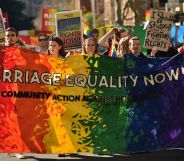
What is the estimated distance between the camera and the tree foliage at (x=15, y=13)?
2268 inches

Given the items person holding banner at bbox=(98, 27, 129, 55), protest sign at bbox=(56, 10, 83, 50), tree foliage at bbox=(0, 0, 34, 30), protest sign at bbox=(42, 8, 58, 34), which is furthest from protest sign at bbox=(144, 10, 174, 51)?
tree foliage at bbox=(0, 0, 34, 30)

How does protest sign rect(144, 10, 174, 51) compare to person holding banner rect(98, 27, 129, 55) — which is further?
person holding banner rect(98, 27, 129, 55)

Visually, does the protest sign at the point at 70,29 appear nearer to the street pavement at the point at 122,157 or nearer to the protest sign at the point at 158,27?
the protest sign at the point at 158,27

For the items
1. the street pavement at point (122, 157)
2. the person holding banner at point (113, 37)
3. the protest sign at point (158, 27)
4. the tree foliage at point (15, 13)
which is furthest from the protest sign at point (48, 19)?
the tree foliage at point (15, 13)

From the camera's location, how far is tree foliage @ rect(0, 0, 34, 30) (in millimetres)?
57597

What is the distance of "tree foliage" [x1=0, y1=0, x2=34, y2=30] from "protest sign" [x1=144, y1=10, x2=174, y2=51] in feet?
154

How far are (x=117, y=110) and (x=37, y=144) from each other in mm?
1124

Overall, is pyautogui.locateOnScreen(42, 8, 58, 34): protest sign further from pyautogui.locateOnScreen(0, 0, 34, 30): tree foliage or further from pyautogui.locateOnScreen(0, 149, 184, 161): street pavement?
pyautogui.locateOnScreen(0, 0, 34, 30): tree foliage

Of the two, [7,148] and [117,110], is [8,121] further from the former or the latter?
[117,110]

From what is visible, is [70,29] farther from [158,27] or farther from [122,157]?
[122,157]

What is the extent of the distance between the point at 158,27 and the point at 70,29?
2110 millimetres

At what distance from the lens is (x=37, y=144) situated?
7508 mm

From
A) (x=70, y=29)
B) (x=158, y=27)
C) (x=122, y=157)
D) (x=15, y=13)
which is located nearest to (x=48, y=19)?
(x=70, y=29)

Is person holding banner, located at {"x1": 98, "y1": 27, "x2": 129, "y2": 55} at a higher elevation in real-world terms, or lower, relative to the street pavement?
higher
